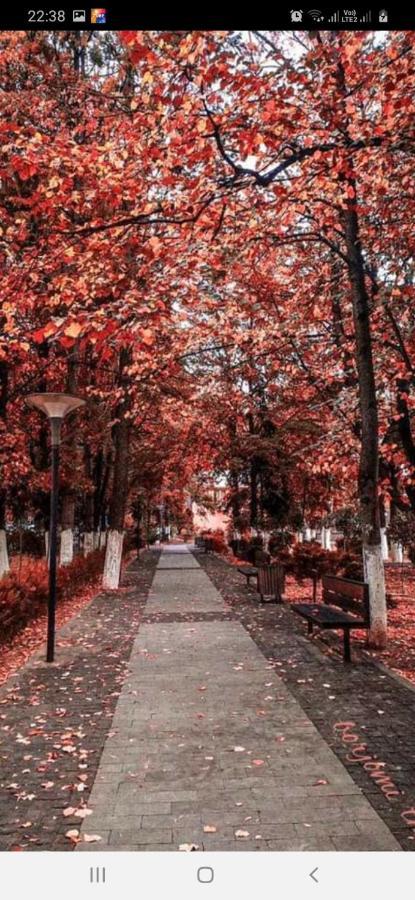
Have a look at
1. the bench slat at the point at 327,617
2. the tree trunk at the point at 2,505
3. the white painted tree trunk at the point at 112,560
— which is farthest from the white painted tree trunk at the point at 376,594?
the tree trunk at the point at 2,505

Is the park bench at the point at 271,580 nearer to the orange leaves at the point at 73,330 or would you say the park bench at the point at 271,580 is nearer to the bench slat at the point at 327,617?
the bench slat at the point at 327,617

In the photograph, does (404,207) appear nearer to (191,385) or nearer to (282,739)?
(282,739)

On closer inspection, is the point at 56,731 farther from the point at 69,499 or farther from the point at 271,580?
the point at 69,499

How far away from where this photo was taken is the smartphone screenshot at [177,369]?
3643 millimetres

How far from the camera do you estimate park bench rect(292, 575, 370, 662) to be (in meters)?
7.75

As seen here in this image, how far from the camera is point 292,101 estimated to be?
21.0ft

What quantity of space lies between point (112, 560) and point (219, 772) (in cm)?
1231

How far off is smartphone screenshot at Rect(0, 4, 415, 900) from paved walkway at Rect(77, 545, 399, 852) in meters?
0.02

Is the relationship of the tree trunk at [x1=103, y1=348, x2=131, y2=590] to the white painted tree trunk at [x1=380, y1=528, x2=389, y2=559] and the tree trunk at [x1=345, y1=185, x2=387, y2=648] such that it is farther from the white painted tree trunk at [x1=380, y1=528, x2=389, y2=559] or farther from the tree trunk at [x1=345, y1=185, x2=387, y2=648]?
the tree trunk at [x1=345, y1=185, x2=387, y2=648]
